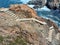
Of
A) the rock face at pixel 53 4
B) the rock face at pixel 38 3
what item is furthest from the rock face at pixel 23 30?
the rock face at pixel 53 4

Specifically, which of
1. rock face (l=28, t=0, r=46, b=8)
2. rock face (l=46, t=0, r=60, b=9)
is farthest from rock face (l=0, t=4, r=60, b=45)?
rock face (l=46, t=0, r=60, b=9)

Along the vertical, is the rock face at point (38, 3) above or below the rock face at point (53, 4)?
above

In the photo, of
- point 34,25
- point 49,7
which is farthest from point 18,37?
point 49,7

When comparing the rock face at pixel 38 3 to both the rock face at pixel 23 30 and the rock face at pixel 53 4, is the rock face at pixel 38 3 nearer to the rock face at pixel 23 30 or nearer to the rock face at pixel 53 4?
→ the rock face at pixel 53 4

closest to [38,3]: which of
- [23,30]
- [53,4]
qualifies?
[53,4]

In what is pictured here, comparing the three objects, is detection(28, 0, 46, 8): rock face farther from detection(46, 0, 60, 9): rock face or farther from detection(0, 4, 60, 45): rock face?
detection(0, 4, 60, 45): rock face

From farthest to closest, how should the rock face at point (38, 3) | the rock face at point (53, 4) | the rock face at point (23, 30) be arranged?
the rock face at point (38, 3) → the rock face at point (53, 4) → the rock face at point (23, 30)

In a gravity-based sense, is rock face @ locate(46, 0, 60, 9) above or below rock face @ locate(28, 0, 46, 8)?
below

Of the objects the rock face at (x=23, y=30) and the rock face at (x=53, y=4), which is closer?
the rock face at (x=23, y=30)
